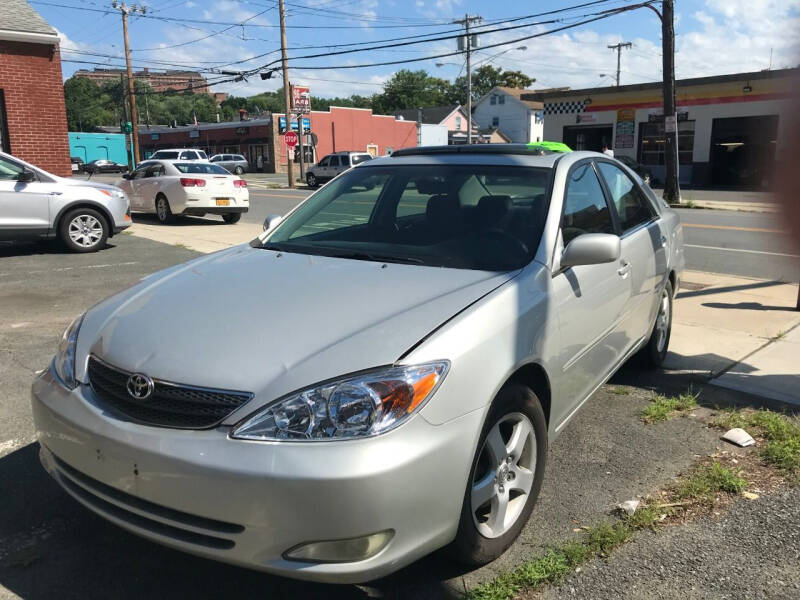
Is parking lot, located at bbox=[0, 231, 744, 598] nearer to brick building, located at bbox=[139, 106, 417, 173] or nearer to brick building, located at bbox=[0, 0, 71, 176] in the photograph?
brick building, located at bbox=[0, 0, 71, 176]

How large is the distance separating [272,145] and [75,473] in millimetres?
60445

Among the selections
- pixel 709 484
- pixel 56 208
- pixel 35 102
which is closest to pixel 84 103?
pixel 35 102

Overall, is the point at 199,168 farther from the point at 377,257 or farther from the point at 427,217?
the point at 377,257

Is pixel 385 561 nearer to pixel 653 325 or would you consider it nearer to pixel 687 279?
pixel 653 325

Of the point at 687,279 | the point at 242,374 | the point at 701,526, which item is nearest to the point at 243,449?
the point at 242,374

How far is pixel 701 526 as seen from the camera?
2967 millimetres

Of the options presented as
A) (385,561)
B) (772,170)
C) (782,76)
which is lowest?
(385,561)

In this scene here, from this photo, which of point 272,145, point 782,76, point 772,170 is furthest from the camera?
point 272,145

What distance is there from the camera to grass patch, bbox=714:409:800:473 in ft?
11.7

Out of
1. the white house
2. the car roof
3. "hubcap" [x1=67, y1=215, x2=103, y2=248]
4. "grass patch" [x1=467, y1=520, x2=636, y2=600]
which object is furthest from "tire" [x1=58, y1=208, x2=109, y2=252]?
the white house

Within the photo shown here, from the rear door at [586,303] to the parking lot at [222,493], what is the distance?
0.40 m

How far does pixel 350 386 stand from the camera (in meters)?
2.18

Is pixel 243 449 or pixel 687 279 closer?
pixel 243 449

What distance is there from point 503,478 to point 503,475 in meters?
0.01
